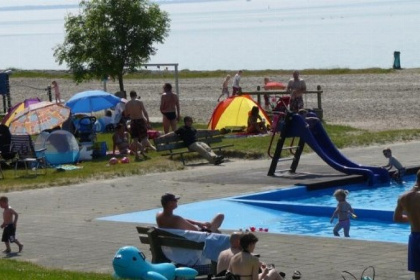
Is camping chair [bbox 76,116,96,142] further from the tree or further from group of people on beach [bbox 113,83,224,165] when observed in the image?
the tree

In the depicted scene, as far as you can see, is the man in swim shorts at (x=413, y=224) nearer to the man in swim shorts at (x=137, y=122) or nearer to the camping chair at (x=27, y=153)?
the camping chair at (x=27, y=153)

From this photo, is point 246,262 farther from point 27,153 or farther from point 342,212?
point 27,153

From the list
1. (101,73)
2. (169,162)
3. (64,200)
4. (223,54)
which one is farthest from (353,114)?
(223,54)

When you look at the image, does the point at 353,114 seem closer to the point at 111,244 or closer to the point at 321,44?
the point at 111,244

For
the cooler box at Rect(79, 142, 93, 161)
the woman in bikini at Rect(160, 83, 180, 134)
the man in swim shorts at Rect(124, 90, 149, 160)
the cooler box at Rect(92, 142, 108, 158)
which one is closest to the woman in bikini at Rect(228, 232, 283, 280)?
the man in swim shorts at Rect(124, 90, 149, 160)

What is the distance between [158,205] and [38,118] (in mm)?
8552

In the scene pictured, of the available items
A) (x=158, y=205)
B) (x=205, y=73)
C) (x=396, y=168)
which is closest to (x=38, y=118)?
(x=158, y=205)

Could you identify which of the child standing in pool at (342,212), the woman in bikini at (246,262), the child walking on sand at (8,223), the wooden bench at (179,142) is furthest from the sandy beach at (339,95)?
the woman in bikini at (246,262)

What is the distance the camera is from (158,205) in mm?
18625

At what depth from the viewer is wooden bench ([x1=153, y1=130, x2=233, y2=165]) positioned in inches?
933

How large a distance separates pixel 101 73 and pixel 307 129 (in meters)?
13.9

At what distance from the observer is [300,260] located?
1338 cm

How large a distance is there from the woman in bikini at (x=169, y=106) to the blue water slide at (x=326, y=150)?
5.74 meters

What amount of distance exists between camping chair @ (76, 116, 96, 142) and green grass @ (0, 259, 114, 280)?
497 inches
